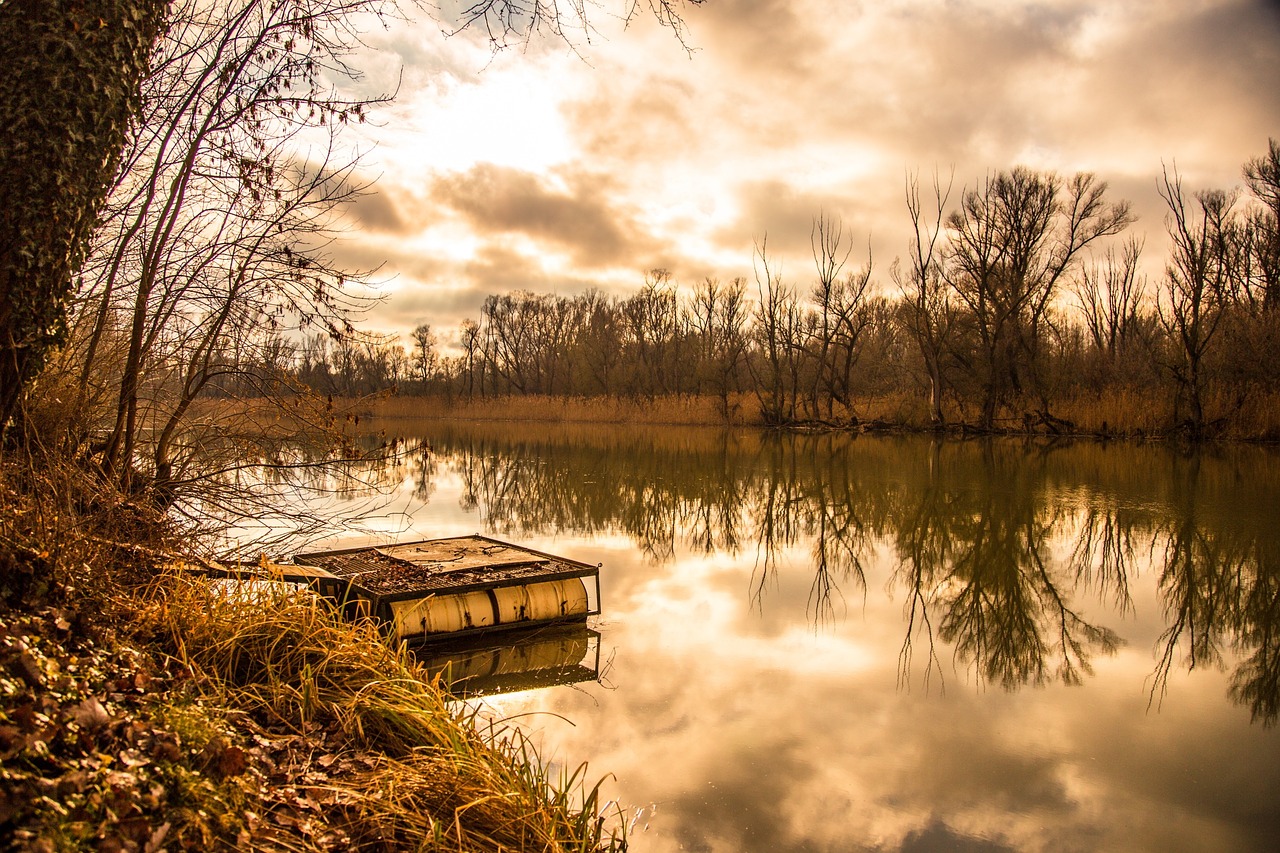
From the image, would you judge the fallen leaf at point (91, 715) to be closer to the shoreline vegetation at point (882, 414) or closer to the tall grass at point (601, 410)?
the shoreline vegetation at point (882, 414)

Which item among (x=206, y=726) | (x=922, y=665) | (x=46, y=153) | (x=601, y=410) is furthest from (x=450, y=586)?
(x=601, y=410)

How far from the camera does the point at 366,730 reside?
14.0 ft

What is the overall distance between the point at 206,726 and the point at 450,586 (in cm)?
405

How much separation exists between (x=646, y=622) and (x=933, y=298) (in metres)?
33.7

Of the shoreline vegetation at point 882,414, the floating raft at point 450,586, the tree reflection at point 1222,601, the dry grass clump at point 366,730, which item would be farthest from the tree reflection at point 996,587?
the shoreline vegetation at point 882,414

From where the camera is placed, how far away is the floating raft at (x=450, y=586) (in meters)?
7.03

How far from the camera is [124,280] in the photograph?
6.67 meters

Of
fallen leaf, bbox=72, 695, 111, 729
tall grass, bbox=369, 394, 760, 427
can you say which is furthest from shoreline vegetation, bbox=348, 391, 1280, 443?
fallen leaf, bbox=72, 695, 111, 729

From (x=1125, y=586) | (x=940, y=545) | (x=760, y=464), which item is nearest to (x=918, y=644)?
(x=1125, y=586)

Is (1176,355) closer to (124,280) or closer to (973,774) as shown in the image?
(973,774)

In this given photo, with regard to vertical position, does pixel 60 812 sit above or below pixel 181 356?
below

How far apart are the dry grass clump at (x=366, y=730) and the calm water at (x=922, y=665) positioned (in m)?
0.81

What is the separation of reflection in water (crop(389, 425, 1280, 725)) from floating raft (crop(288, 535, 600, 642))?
1.29 meters

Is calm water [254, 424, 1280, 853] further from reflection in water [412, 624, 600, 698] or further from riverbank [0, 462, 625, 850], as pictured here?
riverbank [0, 462, 625, 850]
